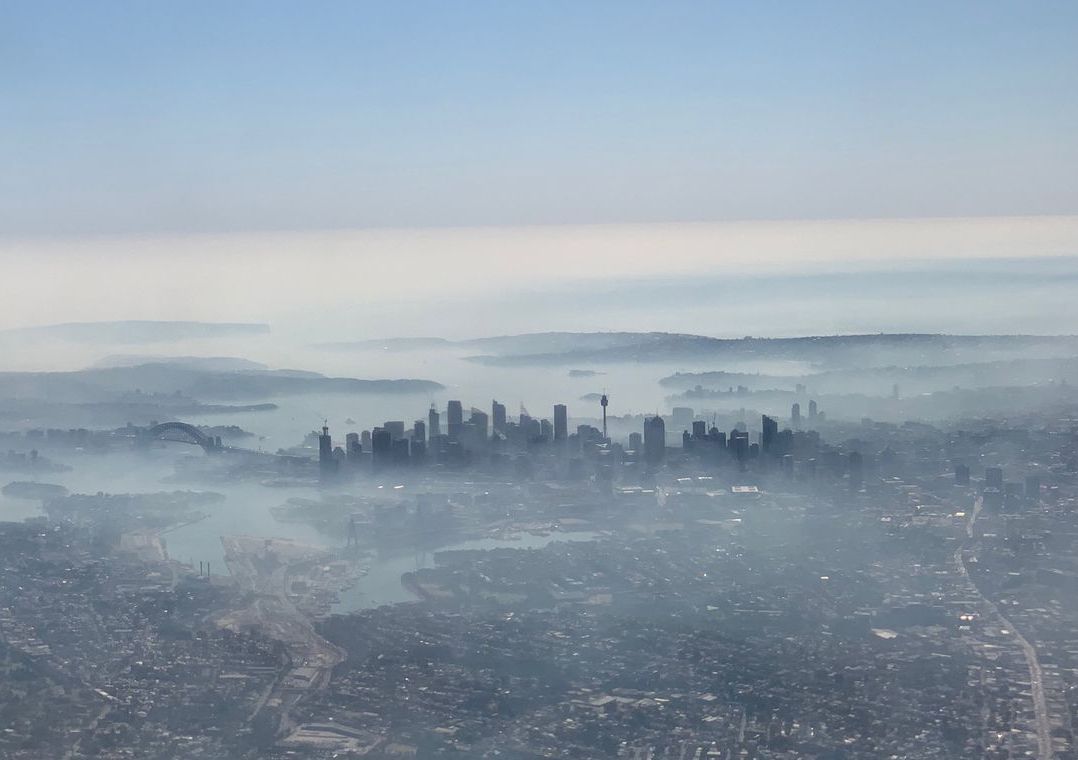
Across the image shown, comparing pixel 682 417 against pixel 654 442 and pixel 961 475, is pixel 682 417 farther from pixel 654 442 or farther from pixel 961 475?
pixel 961 475

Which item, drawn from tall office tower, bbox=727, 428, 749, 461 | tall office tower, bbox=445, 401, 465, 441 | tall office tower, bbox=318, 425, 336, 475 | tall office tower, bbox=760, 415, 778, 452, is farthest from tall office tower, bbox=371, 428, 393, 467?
tall office tower, bbox=760, 415, 778, 452

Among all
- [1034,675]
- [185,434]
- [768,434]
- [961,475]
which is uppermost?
[768,434]

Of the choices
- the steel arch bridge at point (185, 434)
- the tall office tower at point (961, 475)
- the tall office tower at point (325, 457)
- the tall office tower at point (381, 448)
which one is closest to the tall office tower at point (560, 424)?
the tall office tower at point (381, 448)

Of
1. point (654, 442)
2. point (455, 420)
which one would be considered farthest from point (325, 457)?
point (654, 442)

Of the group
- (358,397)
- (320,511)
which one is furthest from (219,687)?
(358,397)

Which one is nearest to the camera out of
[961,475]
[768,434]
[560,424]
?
[961,475]

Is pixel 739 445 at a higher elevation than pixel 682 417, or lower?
lower

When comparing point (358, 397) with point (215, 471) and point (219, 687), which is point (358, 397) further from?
Result: point (219, 687)

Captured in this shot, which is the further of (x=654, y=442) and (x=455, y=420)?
(x=455, y=420)
